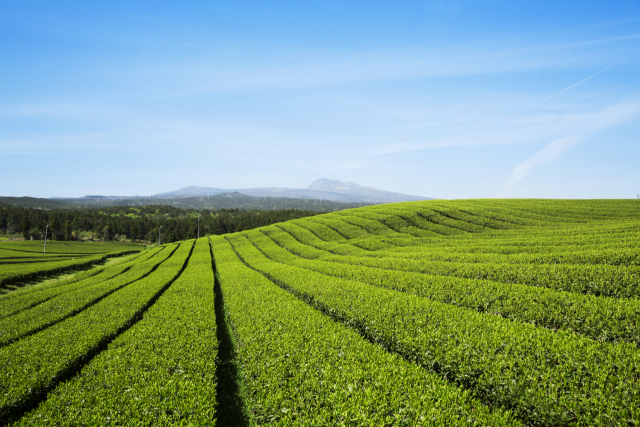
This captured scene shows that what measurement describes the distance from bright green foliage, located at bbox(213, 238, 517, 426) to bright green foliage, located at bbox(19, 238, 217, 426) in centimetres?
158

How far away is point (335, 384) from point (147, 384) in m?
6.11

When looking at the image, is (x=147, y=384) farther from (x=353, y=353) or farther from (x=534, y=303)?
(x=534, y=303)

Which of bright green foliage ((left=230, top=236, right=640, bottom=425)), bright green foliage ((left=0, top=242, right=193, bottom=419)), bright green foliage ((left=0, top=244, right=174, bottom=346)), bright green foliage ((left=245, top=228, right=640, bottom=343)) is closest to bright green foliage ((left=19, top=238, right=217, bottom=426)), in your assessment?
bright green foliage ((left=0, top=242, right=193, bottom=419))

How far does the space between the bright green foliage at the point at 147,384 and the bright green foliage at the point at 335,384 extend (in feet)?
5.18

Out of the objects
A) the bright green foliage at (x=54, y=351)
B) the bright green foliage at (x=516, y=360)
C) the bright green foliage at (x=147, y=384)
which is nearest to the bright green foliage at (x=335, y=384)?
the bright green foliage at (x=516, y=360)

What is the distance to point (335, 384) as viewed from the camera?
806 centimetres

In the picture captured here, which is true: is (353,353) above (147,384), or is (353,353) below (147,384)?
above

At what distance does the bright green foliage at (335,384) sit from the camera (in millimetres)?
6727

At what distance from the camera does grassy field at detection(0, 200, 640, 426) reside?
23.2 feet

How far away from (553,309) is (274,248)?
34049 mm

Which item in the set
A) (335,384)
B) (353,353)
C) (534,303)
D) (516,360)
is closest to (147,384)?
(335,384)

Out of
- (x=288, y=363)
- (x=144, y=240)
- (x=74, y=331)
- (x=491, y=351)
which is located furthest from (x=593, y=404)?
(x=144, y=240)

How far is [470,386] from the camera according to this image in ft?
26.9

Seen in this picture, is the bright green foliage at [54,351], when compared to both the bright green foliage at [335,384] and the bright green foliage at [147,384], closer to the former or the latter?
Result: the bright green foliage at [147,384]
